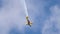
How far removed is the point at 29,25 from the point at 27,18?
15.0 feet

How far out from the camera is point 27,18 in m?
95.6

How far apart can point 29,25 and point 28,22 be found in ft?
4.06

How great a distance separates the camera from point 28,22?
98.8m

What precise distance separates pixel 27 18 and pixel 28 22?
3464mm

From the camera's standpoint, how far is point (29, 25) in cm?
9962
